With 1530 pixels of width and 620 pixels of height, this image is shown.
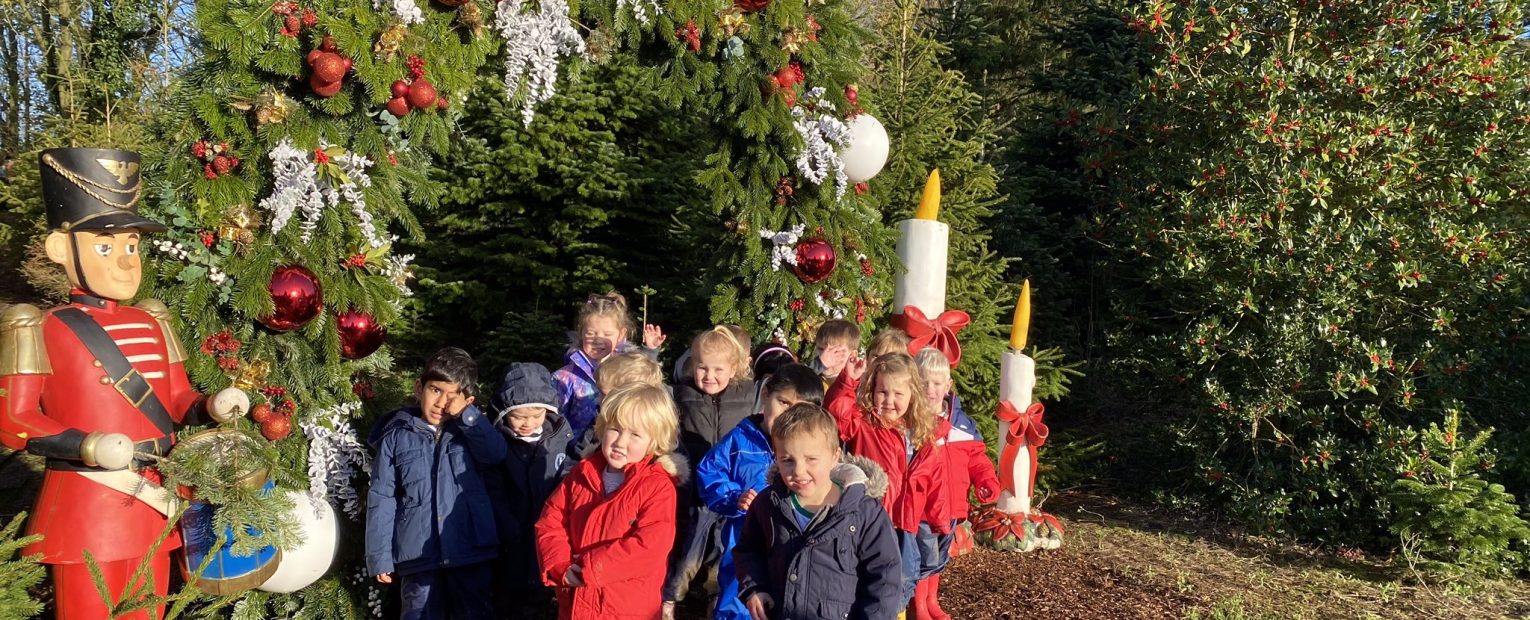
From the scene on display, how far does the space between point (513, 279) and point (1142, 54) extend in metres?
5.98

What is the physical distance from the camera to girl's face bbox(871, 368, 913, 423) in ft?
11.7

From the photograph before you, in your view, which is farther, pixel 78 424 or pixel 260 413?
pixel 260 413

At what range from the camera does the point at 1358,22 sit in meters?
6.14

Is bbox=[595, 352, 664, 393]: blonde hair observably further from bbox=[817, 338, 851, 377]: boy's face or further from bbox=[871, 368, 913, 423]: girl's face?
bbox=[817, 338, 851, 377]: boy's face

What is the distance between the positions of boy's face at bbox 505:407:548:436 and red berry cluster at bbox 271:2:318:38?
1.57 meters

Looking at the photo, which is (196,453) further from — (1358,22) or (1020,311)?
(1358,22)

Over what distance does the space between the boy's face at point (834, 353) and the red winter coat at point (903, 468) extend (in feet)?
2.01

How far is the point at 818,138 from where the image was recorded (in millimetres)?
4914

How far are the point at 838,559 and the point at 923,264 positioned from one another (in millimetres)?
2693

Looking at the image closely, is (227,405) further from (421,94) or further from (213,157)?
(421,94)

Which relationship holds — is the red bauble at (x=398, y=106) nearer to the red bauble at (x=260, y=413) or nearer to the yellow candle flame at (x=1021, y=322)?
the red bauble at (x=260, y=413)

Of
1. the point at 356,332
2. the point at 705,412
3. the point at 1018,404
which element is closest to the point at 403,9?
the point at 356,332

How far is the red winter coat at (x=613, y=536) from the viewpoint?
312 cm

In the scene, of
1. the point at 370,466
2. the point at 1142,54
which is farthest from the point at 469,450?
the point at 1142,54
